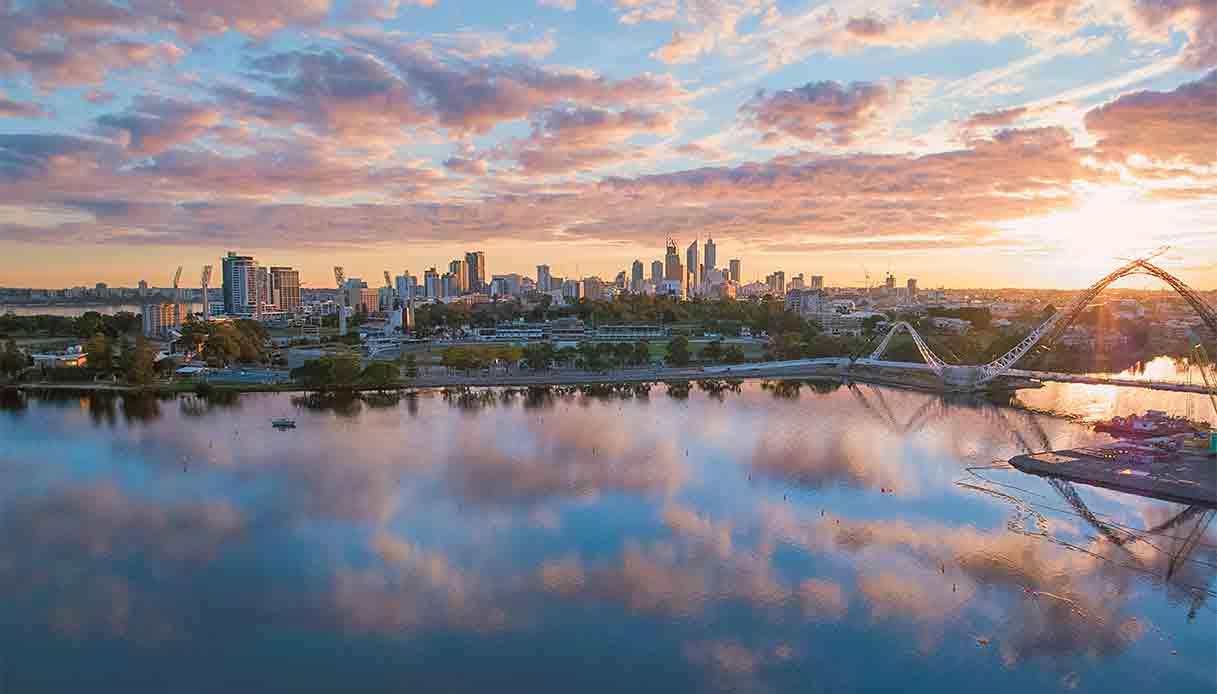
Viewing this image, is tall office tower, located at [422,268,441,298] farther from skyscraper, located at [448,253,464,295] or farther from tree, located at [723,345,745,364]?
tree, located at [723,345,745,364]

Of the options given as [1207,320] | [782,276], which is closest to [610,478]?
[1207,320]

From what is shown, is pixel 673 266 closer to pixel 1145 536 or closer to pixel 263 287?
pixel 263 287

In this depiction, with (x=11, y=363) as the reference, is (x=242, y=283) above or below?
above

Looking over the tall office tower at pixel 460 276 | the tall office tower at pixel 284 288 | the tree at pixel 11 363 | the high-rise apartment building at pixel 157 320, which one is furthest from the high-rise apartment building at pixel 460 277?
the tree at pixel 11 363

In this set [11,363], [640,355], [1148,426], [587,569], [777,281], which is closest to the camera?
[587,569]

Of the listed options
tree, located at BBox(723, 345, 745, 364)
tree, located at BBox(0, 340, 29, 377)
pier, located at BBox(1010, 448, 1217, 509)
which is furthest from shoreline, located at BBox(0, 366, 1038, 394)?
pier, located at BBox(1010, 448, 1217, 509)

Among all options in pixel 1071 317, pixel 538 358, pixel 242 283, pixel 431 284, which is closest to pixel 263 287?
pixel 242 283

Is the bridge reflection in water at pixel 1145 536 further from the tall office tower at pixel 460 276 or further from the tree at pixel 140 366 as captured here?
the tall office tower at pixel 460 276
